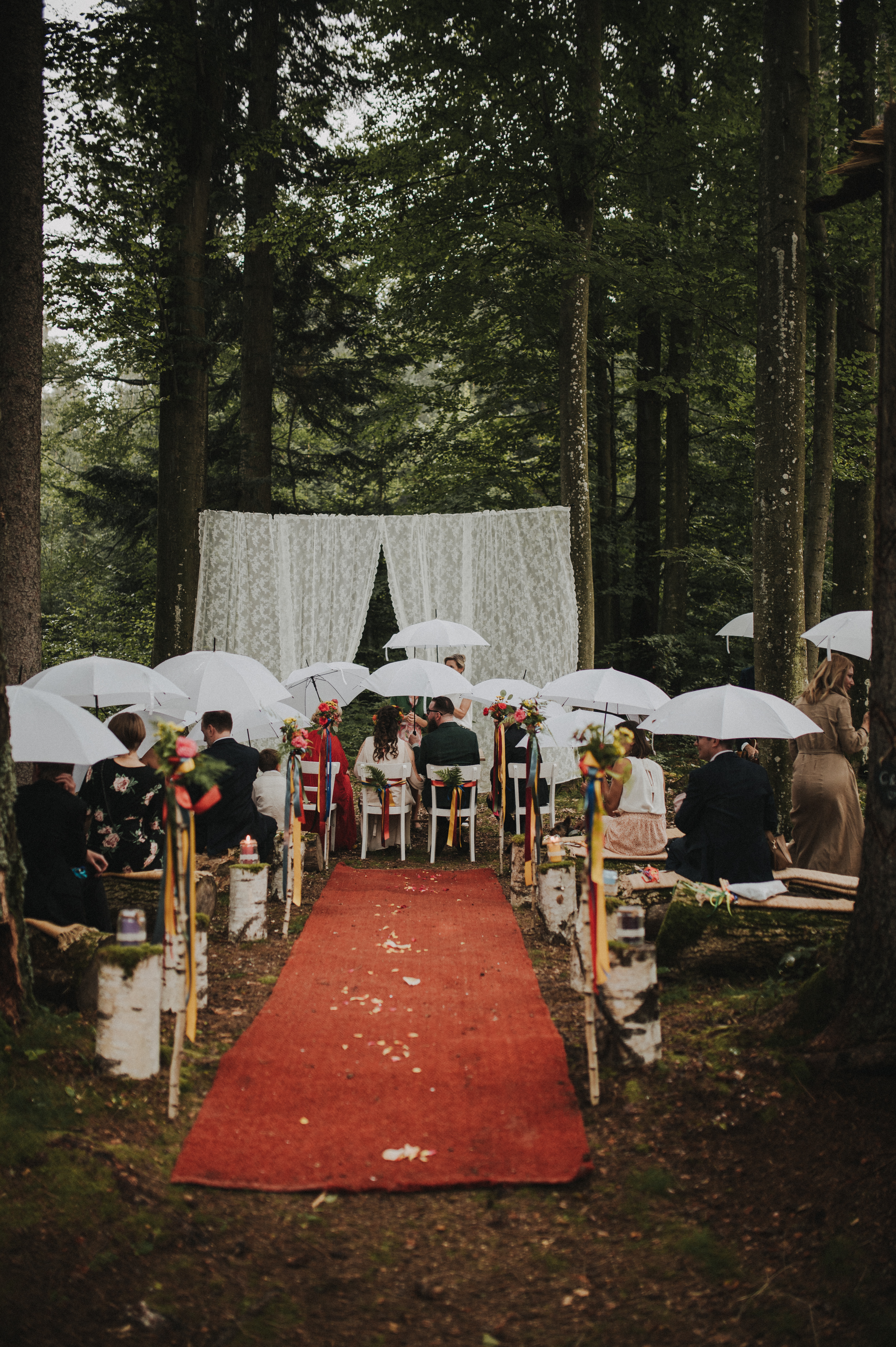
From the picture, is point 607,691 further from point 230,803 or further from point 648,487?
point 648,487

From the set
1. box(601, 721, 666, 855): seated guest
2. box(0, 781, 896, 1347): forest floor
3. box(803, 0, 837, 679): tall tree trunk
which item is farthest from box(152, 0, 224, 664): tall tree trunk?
box(0, 781, 896, 1347): forest floor

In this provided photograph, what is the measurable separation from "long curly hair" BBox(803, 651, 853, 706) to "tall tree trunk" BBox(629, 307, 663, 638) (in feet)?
29.5

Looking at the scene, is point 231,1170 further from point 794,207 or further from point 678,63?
point 678,63

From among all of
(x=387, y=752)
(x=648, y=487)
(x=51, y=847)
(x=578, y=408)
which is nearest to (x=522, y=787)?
(x=387, y=752)

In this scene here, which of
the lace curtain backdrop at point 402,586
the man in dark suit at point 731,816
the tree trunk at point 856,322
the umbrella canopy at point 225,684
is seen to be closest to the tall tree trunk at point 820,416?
the tree trunk at point 856,322

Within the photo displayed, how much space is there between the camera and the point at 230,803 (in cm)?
679

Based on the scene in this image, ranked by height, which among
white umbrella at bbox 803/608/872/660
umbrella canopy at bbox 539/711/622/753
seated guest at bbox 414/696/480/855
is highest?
→ white umbrella at bbox 803/608/872/660

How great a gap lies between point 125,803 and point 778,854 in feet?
13.2

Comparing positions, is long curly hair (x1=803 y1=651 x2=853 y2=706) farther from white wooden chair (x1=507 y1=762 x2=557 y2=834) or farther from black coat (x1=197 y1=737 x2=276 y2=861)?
black coat (x1=197 y1=737 x2=276 y2=861)

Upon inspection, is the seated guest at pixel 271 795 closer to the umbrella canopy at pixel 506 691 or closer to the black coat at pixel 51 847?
the umbrella canopy at pixel 506 691

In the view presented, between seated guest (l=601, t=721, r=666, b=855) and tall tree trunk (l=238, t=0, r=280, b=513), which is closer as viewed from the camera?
seated guest (l=601, t=721, r=666, b=855)

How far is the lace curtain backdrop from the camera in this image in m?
11.2

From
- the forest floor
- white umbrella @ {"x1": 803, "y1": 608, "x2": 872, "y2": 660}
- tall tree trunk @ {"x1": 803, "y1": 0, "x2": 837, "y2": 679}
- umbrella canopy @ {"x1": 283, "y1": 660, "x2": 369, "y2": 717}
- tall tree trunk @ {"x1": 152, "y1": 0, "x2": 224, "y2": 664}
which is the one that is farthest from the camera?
tall tree trunk @ {"x1": 152, "y1": 0, "x2": 224, "y2": 664}

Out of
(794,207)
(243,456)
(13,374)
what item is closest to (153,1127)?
(13,374)
